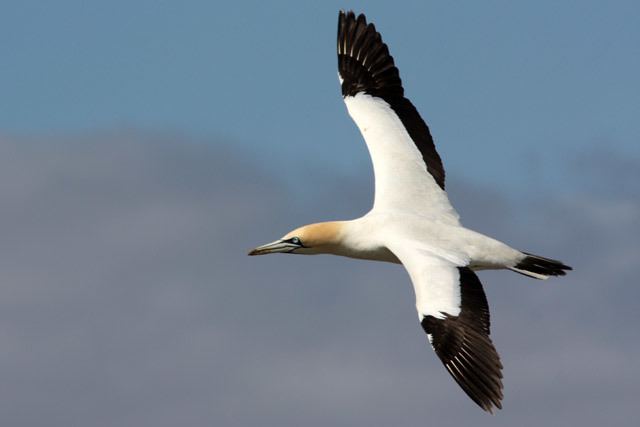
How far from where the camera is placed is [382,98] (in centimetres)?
2147

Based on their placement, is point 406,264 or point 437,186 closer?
point 406,264

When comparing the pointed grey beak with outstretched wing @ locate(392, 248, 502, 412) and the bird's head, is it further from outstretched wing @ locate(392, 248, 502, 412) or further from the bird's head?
outstretched wing @ locate(392, 248, 502, 412)

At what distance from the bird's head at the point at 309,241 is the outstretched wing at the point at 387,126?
1.02 metres

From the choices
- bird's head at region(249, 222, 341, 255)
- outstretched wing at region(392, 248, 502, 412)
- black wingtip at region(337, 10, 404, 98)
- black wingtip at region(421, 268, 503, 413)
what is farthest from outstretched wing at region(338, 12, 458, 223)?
black wingtip at region(421, 268, 503, 413)

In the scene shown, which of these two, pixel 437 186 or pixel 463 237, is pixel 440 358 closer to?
pixel 463 237

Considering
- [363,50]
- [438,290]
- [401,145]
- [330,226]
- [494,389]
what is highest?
[363,50]

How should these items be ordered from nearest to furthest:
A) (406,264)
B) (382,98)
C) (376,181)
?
(406,264), (376,181), (382,98)

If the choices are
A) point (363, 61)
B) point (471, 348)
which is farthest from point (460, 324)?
point (363, 61)

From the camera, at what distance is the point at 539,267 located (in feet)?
62.1

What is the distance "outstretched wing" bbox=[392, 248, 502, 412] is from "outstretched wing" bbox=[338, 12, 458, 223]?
2.19 metres

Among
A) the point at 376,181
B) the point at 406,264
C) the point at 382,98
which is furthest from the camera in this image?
the point at 382,98

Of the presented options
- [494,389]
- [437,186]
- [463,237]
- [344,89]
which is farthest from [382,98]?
[494,389]

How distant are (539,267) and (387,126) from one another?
136 inches

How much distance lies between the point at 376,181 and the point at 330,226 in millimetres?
1561
